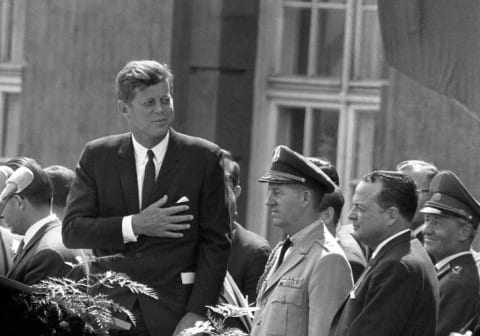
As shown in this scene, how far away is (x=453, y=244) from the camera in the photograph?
8.34m

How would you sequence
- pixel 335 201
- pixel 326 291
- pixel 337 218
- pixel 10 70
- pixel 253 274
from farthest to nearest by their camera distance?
pixel 10 70 → pixel 253 274 → pixel 337 218 → pixel 335 201 → pixel 326 291

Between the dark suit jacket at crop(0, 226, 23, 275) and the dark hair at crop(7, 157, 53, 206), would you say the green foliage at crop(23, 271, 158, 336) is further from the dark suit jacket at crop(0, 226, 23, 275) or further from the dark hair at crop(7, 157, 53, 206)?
the dark hair at crop(7, 157, 53, 206)

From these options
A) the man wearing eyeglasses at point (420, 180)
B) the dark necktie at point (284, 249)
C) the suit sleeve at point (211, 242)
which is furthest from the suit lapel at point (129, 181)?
the man wearing eyeglasses at point (420, 180)

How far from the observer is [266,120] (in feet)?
42.0

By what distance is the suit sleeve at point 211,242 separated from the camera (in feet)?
25.3

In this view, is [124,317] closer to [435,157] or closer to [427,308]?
[427,308]

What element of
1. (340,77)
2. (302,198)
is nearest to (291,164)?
(302,198)

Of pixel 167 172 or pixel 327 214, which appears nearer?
pixel 167 172

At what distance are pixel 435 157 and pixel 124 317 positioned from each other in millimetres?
3902

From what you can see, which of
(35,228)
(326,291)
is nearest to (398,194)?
(326,291)

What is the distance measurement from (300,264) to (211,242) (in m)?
0.60

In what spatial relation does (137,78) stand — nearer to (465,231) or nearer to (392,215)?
(392,215)

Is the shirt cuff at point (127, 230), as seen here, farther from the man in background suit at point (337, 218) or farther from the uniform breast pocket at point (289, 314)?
the man in background suit at point (337, 218)

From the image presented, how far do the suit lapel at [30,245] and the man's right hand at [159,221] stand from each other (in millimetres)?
1366
